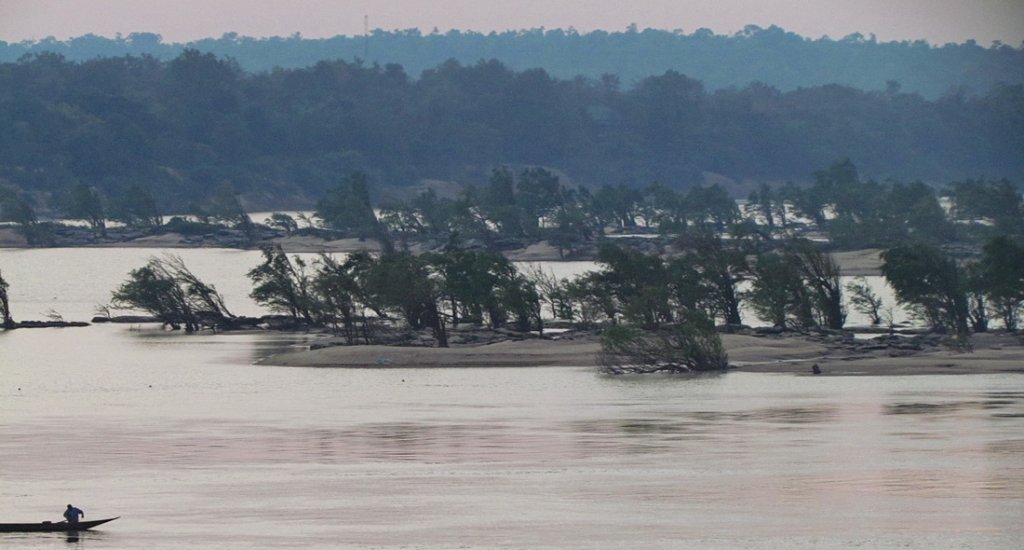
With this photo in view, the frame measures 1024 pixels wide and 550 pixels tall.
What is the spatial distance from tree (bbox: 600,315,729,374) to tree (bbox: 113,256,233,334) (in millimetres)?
27526

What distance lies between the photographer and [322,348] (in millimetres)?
75812

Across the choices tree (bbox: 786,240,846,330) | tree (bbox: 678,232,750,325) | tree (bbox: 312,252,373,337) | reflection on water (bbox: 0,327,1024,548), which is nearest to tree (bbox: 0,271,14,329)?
tree (bbox: 312,252,373,337)

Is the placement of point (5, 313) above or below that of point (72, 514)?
above

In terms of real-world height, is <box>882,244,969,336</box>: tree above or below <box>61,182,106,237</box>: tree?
below

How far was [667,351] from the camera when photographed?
67.4 meters

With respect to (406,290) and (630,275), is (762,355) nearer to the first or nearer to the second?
(630,275)

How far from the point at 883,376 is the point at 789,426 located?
586 inches

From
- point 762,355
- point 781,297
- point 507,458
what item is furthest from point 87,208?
point 507,458

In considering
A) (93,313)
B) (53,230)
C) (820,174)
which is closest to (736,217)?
(820,174)

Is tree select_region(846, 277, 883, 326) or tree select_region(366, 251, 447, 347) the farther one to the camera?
tree select_region(846, 277, 883, 326)

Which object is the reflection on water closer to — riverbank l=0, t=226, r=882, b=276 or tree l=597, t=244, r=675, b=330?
tree l=597, t=244, r=675, b=330

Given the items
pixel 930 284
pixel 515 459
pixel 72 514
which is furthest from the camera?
pixel 930 284

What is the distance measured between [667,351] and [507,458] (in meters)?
22.3

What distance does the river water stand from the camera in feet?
119
